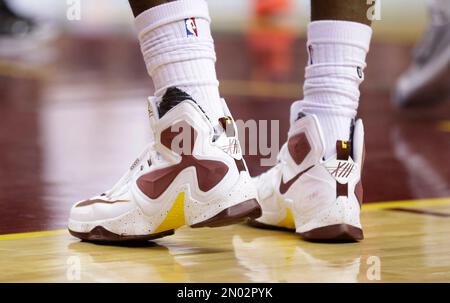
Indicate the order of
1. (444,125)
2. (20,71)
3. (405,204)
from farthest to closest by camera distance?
(20,71), (444,125), (405,204)

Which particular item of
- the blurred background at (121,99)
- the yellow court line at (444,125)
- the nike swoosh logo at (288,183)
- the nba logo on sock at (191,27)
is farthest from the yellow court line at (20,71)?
the nba logo on sock at (191,27)

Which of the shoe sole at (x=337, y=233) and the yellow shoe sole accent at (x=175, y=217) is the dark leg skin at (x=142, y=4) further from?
the shoe sole at (x=337, y=233)

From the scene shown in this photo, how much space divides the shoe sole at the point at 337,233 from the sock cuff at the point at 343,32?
239 mm

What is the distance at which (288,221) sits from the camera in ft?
4.77

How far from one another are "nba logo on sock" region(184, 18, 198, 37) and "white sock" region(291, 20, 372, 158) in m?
0.19

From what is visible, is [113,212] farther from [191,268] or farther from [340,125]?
[340,125]

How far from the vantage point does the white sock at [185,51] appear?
129 centimetres

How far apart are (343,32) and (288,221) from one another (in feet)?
0.86

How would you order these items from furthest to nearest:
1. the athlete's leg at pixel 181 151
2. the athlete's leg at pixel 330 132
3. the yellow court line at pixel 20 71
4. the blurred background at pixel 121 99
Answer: the yellow court line at pixel 20 71
the blurred background at pixel 121 99
the athlete's leg at pixel 330 132
the athlete's leg at pixel 181 151

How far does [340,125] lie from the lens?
4.59 feet

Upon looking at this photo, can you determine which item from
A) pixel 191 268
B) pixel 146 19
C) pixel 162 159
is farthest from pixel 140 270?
pixel 146 19

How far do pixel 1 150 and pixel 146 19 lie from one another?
1032 mm

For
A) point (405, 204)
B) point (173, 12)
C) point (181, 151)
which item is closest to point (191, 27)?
point (173, 12)

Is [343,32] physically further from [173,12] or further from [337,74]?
[173,12]
